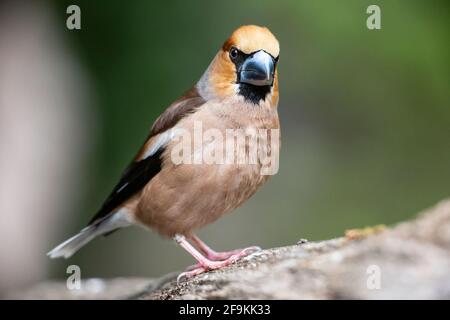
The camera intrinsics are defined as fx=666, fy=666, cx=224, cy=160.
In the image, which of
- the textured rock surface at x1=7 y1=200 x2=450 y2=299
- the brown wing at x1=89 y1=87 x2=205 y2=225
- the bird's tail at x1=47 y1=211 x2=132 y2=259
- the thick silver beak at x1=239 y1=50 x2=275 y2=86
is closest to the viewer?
the textured rock surface at x1=7 y1=200 x2=450 y2=299

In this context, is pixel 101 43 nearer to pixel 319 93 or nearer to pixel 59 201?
pixel 59 201

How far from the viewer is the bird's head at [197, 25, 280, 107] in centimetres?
464

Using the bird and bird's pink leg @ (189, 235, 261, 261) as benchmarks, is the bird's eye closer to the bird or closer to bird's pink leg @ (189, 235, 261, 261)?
the bird

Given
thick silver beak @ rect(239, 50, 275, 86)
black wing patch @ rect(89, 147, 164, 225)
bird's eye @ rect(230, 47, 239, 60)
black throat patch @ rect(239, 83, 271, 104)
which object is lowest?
black wing patch @ rect(89, 147, 164, 225)

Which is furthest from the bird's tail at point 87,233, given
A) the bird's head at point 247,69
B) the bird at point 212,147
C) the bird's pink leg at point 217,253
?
the bird's head at point 247,69

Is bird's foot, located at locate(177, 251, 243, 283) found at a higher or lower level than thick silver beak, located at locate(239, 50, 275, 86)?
lower

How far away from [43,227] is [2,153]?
43.5 inches

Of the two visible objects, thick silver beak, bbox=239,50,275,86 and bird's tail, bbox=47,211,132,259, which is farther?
bird's tail, bbox=47,211,132,259

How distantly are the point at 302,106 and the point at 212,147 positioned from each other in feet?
17.0

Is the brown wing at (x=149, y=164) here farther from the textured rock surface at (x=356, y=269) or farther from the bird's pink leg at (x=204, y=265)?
the textured rock surface at (x=356, y=269)

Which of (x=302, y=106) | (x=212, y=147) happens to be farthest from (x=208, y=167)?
(x=302, y=106)

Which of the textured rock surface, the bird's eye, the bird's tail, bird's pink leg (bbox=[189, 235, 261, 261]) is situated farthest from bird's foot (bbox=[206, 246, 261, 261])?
the bird's eye

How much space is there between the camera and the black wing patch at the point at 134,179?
16.5 ft

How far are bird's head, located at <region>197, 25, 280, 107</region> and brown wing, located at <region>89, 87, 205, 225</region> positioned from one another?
0.46 feet
